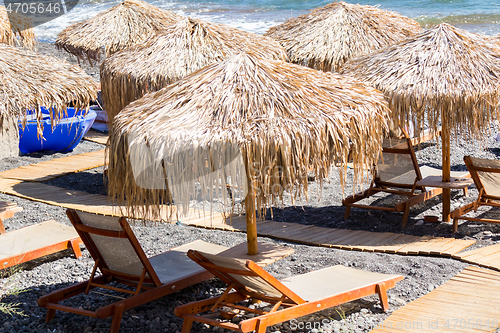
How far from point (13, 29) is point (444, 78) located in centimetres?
831

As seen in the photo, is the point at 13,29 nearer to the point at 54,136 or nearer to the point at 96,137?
the point at 96,137

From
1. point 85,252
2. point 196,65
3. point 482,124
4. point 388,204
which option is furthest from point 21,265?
point 482,124

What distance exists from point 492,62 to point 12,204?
17.4 ft

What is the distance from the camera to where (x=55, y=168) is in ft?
24.7

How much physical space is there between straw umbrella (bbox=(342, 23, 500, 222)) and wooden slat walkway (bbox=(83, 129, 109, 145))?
222 inches

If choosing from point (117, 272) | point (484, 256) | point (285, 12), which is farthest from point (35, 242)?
point (285, 12)

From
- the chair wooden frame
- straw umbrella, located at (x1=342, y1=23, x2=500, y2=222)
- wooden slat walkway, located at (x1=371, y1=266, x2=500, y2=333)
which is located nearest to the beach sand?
wooden slat walkway, located at (x1=371, y1=266, x2=500, y2=333)

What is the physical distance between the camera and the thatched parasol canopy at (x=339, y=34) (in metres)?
7.68

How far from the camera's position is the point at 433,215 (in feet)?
18.4

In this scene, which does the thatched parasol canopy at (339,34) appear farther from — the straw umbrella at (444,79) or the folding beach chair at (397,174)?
the folding beach chair at (397,174)

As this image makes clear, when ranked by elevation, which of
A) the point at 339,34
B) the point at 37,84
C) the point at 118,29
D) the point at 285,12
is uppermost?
the point at 285,12

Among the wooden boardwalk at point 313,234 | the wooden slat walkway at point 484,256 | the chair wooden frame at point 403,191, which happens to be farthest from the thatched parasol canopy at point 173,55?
the wooden slat walkway at point 484,256

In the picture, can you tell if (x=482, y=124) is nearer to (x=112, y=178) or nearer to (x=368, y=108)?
(x=368, y=108)

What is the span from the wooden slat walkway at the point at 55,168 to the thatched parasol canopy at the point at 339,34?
3.63m
